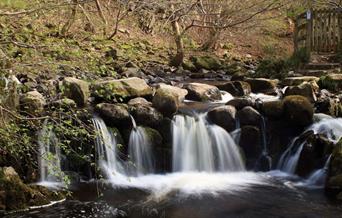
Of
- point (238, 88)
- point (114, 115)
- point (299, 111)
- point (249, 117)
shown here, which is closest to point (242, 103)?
point (249, 117)

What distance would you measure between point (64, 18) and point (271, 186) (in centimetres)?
1141

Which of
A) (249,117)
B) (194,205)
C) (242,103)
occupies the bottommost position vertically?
(194,205)

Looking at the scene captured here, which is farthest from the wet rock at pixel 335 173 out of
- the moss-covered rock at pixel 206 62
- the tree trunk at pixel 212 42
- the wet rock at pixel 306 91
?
the tree trunk at pixel 212 42

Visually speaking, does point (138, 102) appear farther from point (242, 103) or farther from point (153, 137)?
point (242, 103)

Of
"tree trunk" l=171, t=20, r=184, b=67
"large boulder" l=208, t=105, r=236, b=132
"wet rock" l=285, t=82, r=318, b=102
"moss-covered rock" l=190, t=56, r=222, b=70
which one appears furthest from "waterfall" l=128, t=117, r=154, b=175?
"moss-covered rock" l=190, t=56, r=222, b=70

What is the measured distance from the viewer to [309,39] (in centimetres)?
1443

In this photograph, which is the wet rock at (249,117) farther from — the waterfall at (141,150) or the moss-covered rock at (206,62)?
the moss-covered rock at (206,62)

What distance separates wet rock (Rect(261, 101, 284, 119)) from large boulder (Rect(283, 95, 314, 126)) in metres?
0.16

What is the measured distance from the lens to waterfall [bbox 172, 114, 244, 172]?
9.30 metres

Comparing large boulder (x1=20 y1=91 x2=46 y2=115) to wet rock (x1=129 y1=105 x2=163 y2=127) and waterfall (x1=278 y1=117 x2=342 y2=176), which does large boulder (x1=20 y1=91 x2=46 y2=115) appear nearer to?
wet rock (x1=129 y1=105 x2=163 y2=127)

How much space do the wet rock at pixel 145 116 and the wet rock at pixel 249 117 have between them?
5.34 feet

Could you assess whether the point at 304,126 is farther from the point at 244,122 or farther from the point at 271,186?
the point at 271,186

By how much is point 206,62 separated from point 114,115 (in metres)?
8.41

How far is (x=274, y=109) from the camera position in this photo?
9766 mm
